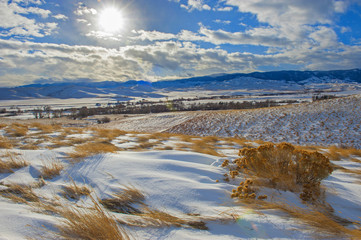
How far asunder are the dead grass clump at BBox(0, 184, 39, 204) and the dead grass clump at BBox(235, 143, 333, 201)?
8.89 ft

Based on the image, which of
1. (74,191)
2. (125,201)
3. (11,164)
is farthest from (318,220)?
(11,164)

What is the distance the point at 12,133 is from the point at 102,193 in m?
5.70

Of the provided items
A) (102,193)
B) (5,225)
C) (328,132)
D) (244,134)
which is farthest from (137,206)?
(328,132)

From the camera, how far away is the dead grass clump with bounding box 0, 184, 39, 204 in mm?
1850

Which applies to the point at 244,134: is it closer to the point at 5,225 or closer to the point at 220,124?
the point at 220,124

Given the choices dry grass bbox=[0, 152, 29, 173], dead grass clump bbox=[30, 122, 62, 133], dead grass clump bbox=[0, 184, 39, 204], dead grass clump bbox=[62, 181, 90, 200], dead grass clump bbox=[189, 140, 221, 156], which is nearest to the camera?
dead grass clump bbox=[0, 184, 39, 204]

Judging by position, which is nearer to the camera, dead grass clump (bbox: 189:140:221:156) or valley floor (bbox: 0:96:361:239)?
valley floor (bbox: 0:96:361:239)

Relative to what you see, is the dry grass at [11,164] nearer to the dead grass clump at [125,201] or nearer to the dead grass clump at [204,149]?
the dead grass clump at [125,201]

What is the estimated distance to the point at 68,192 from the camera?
2.10 meters

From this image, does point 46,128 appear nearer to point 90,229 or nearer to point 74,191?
point 74,191

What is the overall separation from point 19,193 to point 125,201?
121 centimetres

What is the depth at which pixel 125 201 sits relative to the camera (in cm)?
195

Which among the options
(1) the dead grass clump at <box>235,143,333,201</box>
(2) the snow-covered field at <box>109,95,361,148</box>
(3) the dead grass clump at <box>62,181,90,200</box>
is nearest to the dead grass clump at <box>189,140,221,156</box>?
(1) the dead grass clump at <box>235,143,333,201</box>

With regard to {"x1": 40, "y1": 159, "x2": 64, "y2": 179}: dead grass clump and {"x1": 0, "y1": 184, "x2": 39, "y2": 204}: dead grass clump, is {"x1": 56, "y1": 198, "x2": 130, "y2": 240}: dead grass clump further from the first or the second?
{"x1": 40, "y1": 159, "x2": 64, "y2": 179}: dead grass clump
